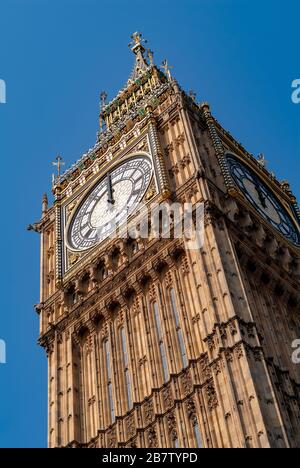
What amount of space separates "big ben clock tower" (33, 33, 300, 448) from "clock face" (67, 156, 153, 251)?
0.08m

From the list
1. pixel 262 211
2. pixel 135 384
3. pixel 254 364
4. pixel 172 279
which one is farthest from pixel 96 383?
pixel 262 211

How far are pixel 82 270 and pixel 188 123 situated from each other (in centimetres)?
835

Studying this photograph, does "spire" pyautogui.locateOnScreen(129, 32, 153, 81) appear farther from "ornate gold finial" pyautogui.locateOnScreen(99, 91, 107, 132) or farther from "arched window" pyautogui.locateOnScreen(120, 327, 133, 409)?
"arched window" pyautogui.locateOnScreen(120, 327, 133, 409)

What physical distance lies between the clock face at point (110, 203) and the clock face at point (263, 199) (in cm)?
420

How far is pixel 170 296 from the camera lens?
38.9 meters

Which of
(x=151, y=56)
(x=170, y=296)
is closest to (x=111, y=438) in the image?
(x=170, y=296)

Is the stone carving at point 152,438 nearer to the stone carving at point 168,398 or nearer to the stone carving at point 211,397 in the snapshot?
the stone carving at point 168,398

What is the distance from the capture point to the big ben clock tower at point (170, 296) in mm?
33281

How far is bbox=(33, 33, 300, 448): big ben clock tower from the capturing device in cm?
3328

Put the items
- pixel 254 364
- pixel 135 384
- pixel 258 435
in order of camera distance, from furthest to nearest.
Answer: pixel 135 384 → pixel 254 364 → pixel 258 435

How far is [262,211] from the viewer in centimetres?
4500

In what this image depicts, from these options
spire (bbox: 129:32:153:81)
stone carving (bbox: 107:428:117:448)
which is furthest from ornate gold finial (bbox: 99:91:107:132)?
stone carving (bbox: 107:428:117:448)

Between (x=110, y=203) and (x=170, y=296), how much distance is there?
7.83 meters

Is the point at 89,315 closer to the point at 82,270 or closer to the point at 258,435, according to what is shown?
the point at 82,270
